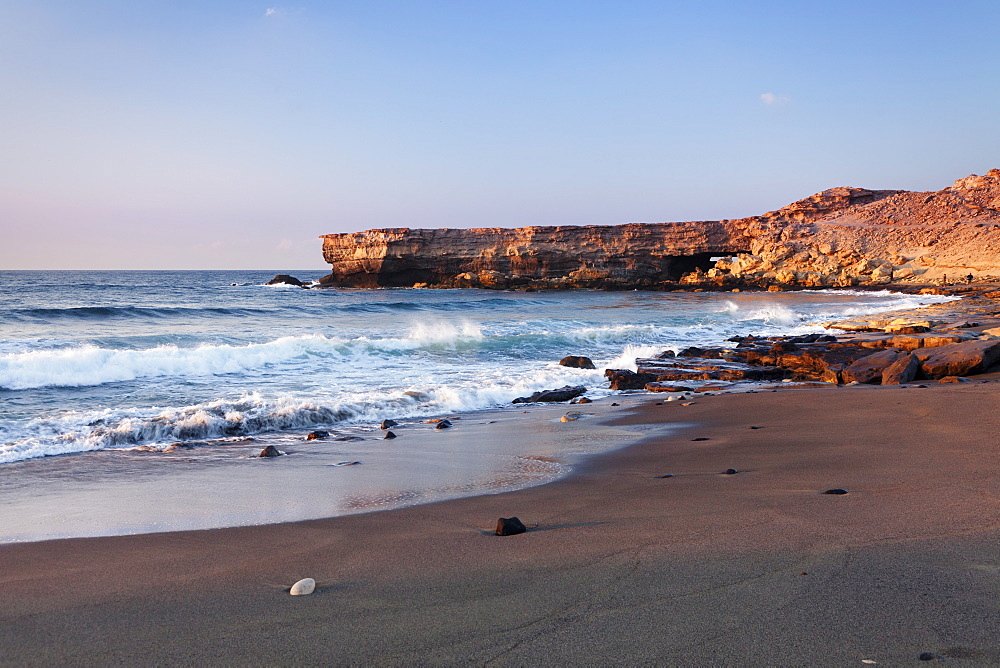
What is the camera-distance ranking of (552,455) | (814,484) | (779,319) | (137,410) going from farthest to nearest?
1. (779,319)
2. (137,410)
3. (552,455)
4. (814,484)

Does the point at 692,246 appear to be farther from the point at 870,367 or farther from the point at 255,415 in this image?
the point at 255,415

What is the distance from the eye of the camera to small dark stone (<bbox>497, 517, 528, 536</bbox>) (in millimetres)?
3515

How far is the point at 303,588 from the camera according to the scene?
277 cm

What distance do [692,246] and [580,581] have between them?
58618 millimetres

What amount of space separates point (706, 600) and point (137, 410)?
345 inches

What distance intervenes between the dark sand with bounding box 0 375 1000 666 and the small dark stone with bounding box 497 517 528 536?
0.21ft

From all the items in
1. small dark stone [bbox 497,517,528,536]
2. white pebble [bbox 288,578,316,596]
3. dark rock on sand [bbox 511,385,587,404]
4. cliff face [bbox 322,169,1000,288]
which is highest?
cliff face [bbox 322,169,1000,288]

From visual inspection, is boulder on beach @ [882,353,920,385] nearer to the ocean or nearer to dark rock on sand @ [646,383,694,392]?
dark rock on sand @ [646,383,694,392]

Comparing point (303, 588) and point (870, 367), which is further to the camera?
point (870, 367)

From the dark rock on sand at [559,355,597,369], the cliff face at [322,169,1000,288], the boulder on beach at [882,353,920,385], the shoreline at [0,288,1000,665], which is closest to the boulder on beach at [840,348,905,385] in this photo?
the boulder on beach at [882,353,920,385]

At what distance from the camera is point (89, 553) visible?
→ 3.54 meters

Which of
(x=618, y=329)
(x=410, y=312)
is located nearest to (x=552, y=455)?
(x=618, y=329)

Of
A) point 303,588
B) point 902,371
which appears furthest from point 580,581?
point 902,371

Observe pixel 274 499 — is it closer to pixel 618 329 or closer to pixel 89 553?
pixel 89 553
